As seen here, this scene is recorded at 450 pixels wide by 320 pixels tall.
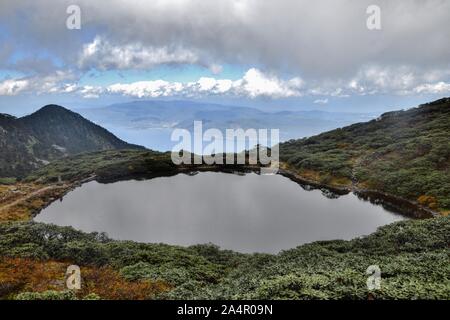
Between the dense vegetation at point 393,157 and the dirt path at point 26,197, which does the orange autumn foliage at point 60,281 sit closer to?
the dirt path at point 26,197

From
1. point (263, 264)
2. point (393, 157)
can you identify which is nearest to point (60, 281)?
point (263, 264)

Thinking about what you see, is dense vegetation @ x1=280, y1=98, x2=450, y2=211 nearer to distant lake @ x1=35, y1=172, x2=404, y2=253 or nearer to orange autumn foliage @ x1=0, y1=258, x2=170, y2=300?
distant lake @ x1=35, y1=172, x2=404, y2=253

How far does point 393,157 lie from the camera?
75.2 metres

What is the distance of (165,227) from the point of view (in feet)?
158

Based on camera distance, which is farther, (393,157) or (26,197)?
(393,157)

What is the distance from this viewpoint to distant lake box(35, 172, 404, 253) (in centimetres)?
4347

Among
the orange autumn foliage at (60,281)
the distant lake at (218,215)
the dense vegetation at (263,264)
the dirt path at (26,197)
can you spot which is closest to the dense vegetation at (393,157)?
the distant lake at (218,215)

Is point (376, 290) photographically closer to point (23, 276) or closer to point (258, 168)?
point (23, 276)

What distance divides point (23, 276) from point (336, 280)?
774 inches

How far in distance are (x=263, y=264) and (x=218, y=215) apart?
73.2 ft

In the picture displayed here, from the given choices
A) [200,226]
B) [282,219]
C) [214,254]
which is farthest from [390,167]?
[214,254]

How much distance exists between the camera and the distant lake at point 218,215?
43469 mm

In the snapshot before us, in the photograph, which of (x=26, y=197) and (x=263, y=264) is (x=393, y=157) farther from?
(x=26, y=197)
